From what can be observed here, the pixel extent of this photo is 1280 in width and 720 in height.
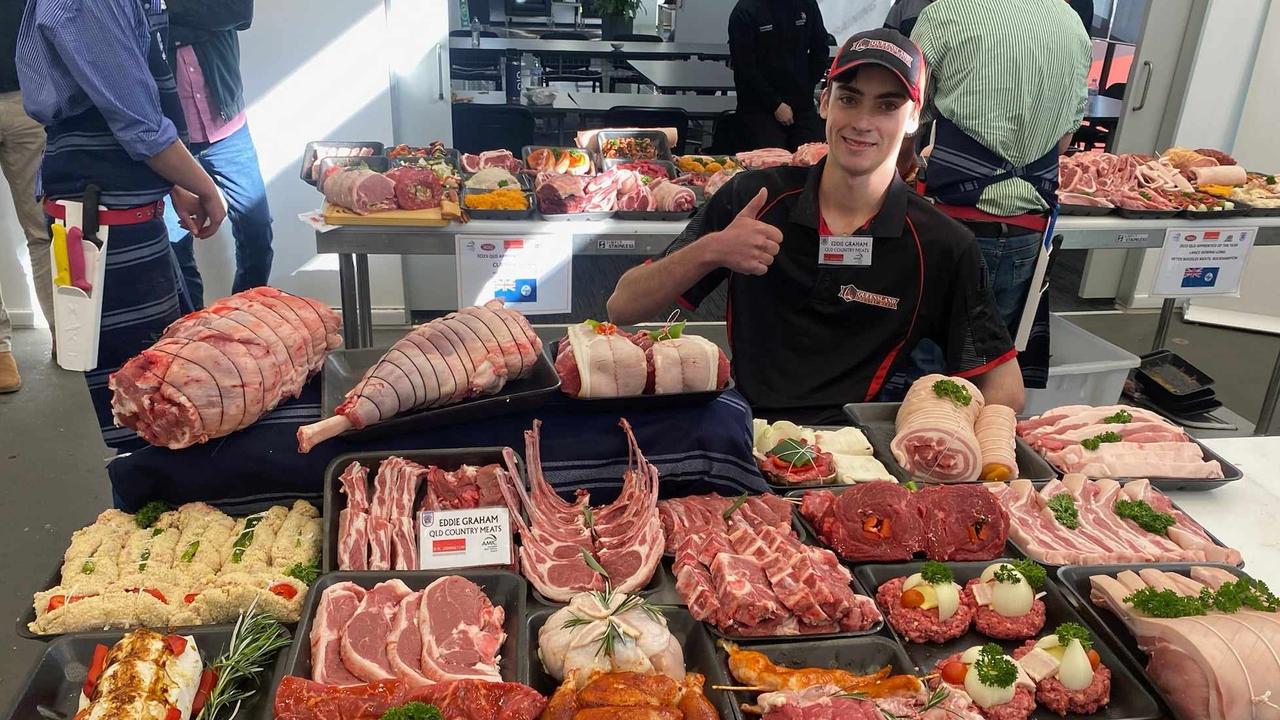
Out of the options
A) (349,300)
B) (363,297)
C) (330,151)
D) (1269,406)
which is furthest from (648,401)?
(1269,406)

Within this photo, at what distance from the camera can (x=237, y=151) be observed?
5.20m

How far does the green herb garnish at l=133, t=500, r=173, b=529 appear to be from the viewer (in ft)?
5.98

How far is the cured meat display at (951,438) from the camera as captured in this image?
7.48 ft

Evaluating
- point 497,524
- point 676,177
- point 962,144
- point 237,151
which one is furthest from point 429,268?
point 497,524

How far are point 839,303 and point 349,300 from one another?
2355mm

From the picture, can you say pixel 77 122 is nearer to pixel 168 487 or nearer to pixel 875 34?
pixel 168 487

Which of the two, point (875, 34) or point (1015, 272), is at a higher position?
point (875, 34)

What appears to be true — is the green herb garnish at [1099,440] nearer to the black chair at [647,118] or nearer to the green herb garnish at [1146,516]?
the green herb garnish at [1146,516]

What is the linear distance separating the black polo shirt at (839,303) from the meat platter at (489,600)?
131 cm

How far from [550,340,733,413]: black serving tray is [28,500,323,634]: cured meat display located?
65cm

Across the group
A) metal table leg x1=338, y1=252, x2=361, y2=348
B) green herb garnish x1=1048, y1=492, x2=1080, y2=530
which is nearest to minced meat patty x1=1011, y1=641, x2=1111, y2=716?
green herb garnish x1=1048, y1=492, x2=1080, y2=530

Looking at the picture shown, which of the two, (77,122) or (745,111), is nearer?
(77,122)

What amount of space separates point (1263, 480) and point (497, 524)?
84.2 inches

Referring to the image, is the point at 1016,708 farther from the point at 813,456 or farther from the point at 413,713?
the point at 413,713
